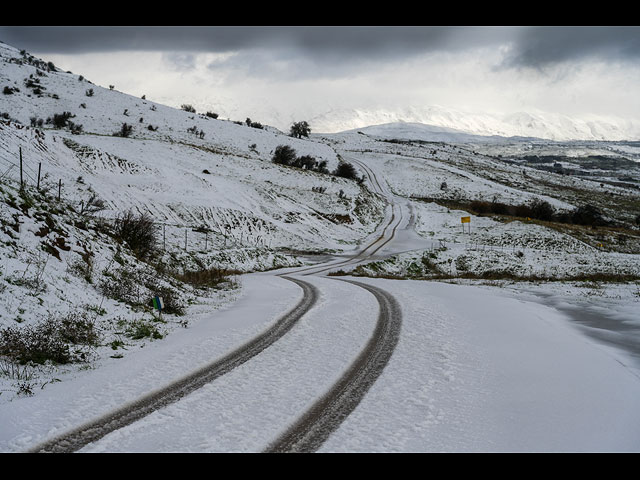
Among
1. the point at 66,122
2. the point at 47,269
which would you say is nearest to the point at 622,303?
the point at 47,269

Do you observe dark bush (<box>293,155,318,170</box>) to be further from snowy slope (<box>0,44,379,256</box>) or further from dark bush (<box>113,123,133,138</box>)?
dark bush (<box>113,123,133,138</box>)

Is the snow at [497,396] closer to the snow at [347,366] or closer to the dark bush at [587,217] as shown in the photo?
the snow at [347,366]

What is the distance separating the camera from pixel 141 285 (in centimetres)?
1221

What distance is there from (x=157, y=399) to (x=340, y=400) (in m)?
2.56

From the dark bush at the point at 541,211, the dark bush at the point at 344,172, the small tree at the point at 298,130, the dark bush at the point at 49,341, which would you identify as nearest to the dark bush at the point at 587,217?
the dark bush at the point at 541,211

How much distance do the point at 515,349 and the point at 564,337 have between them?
186 cm

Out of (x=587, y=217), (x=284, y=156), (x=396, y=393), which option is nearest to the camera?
(x=396, y=393)

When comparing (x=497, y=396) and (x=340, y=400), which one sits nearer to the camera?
(x=340, y=400)

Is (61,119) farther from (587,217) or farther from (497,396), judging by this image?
(587,217)

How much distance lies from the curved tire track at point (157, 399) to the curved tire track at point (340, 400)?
190cm

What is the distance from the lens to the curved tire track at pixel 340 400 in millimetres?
4695

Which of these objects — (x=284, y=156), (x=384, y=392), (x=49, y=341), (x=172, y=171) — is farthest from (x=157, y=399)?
(x=284, y=156)

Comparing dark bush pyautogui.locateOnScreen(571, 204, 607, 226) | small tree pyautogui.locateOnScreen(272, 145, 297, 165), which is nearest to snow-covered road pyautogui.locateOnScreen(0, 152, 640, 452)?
dark bush pyautogui.locateOnScreen(571, 204, 607, 226)

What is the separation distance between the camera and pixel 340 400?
231 inches
